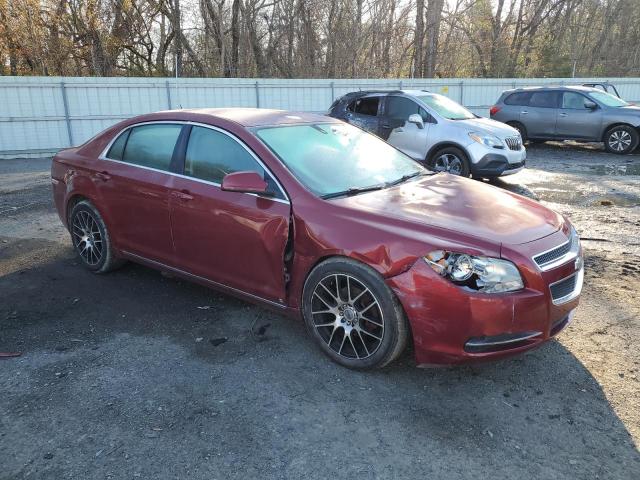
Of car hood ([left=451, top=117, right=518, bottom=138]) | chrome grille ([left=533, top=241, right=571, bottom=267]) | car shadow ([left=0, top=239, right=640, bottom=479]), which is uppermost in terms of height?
car hood ([left=451, top=117, right=518, bottom=138])

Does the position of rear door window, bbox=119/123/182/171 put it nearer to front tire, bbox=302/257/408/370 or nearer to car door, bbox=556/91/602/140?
front tire, bbox=302/257/408/370

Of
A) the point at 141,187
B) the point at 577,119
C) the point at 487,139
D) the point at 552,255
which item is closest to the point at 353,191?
the point at 552,255

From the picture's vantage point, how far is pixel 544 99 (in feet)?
45.4

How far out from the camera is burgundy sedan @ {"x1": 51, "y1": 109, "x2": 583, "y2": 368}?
9.96 ft

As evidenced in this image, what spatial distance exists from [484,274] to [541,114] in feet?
40.4

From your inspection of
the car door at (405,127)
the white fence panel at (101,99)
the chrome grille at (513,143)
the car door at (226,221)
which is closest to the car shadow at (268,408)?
the car door at (226,221)

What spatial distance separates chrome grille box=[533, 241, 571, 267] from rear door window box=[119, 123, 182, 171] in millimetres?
2874

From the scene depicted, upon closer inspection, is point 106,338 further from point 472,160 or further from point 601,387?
point 472,160

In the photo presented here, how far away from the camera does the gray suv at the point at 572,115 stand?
42.3 ft

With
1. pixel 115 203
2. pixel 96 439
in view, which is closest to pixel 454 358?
pixel 96 439

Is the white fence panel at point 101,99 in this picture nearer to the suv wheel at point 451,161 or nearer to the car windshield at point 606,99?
the car windshield at point 606,99

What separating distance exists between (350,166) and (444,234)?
1195 millimetres

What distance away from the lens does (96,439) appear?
2.81m

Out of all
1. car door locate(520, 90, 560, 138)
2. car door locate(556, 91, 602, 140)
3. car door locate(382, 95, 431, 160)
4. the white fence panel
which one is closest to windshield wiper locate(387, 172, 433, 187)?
car door locate(382, 95, 431, 160)
